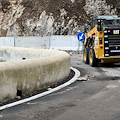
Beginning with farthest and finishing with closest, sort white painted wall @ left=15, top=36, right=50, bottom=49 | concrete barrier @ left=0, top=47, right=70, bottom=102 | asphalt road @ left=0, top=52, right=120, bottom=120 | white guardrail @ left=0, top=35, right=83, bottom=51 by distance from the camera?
white painted wall @ left=15, top=36, right=50, bottom=49 < white guardrail @ left=0, top=35, right=83, bottom=51 < concrete barrier @ left=0, top=47, right=70, bottom=102 < asphalt road @ left=0, top=52, right=120, bottom=120

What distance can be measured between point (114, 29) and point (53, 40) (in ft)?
64.1

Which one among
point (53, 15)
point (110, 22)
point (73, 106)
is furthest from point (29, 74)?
point (53, 15)

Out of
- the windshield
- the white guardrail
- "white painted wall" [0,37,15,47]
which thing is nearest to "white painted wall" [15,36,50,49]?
the white guardrail

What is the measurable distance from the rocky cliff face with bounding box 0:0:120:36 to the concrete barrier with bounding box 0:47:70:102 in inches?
1161

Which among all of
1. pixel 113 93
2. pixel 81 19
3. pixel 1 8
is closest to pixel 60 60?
pixel 113 93

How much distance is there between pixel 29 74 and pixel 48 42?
27.1 metres

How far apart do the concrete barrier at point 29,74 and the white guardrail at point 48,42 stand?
2169cm

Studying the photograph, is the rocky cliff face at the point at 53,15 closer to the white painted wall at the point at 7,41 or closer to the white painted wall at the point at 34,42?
the white painted wall at the point at 34,42

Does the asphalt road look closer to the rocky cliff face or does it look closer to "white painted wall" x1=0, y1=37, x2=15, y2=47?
"white painted wall" x1=0, y1=37, x2=15, y2=47

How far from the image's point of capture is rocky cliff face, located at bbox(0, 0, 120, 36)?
4062 centimetres

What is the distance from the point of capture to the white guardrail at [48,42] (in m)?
33.1

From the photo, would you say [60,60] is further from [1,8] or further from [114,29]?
[1,8]

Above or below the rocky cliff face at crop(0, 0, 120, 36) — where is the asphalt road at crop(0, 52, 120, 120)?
below

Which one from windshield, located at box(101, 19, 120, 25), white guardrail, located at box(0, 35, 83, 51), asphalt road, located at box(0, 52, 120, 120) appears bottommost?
asphalt road, located at box(0, 52, 120, 120)
